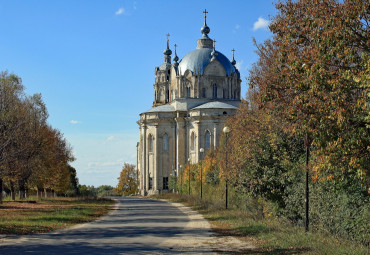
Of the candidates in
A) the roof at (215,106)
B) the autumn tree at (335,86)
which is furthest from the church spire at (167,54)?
the autumn tree at (335,86)

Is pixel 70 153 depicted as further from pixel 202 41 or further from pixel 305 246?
pixel 305 246

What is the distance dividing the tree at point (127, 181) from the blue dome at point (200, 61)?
21480mm

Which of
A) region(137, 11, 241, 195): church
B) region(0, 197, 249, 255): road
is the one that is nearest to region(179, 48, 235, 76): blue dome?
region(137, 11, 241, 195): church

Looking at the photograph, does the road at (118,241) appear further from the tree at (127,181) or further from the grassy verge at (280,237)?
the tree at (127,181)

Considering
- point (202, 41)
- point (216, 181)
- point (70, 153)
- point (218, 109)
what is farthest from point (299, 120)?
point (202, 41)

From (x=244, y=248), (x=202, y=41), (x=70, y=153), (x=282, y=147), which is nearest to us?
(x=244, y=248)

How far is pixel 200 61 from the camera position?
244 feet

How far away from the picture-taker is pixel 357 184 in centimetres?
1305

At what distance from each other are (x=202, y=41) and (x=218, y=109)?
642 inches

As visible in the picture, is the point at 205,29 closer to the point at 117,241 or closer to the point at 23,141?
the point at 23,141

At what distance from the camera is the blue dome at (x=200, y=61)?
243 ft

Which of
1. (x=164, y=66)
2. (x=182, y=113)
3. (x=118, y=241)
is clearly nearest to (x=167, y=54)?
(x=164, y=66)

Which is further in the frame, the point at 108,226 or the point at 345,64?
the point at 108,226

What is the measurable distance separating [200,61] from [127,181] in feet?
85.4
